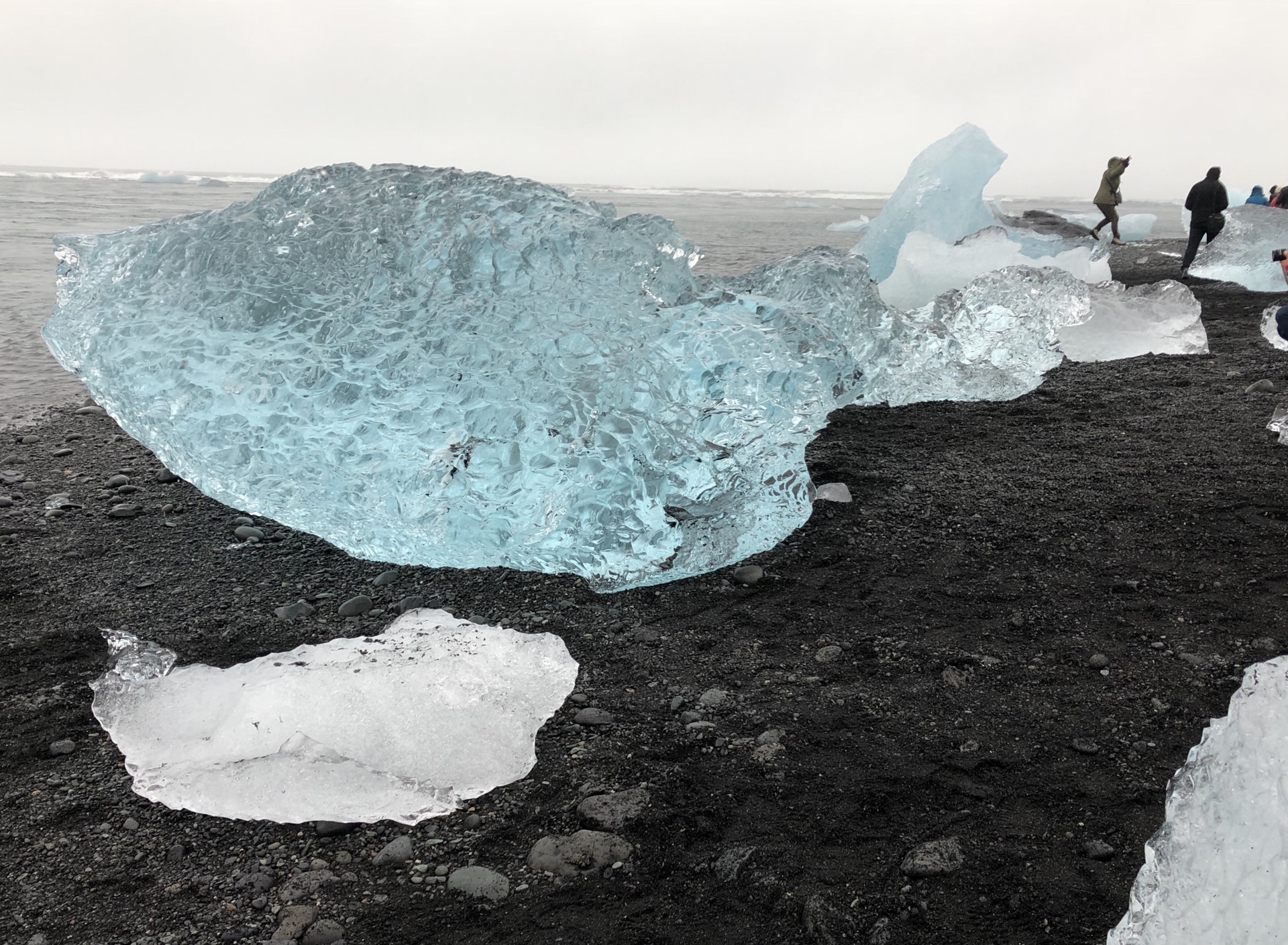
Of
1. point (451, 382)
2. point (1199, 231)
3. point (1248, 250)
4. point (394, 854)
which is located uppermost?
point (1199, 231)

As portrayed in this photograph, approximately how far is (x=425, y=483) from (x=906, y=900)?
7.28 feet

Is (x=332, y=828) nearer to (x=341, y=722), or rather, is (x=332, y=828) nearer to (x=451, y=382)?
(x=341, y=722)

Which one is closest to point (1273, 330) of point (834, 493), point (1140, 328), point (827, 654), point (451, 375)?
point (1140, 328)

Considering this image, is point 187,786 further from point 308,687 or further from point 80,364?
point 80,364

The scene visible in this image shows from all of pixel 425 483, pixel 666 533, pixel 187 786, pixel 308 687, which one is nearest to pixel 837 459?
pixel 666 533

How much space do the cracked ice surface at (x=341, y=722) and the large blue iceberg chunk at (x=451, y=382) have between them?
24.7 inches

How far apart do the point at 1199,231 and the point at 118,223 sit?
16.4 meters

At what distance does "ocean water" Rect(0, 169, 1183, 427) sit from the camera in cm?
702

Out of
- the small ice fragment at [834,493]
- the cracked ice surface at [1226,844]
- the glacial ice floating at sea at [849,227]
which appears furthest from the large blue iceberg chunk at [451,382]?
the glacial ice floating at sea at [849,227]

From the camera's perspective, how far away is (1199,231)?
392 inches

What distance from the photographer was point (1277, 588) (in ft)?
10.3

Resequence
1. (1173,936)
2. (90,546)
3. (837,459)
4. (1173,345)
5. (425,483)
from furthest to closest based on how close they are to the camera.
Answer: (1173,345)
(837,459)
(90,546)
(425,483)
(1173,936)

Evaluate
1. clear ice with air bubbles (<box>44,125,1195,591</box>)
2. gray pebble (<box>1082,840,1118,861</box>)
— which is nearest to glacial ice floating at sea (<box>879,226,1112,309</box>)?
clear ice with air bubbles (<box>44,125,1195,591</box>)

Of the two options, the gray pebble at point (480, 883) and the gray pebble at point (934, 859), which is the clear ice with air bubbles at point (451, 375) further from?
the gray pebble at point (934, 859)
